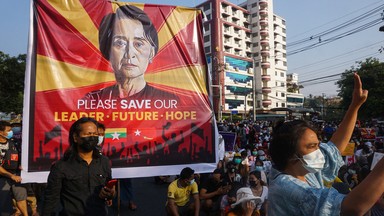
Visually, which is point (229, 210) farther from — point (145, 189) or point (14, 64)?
point (14, 64)

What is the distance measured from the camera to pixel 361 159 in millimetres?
7367

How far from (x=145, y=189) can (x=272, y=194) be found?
22.4 ft

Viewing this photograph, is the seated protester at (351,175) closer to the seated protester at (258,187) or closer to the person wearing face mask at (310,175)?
the seated protester at (258,187)

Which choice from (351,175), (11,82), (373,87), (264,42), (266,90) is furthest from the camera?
(264,42)

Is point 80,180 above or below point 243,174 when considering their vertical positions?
above

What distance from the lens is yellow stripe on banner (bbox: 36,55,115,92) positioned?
3365mm

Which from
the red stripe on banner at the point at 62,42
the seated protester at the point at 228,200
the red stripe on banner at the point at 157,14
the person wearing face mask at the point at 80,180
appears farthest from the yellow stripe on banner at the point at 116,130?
the seated protester at the point at 228,200

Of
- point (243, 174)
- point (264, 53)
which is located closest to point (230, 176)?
point (243, 174)

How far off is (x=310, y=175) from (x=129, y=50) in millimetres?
2699

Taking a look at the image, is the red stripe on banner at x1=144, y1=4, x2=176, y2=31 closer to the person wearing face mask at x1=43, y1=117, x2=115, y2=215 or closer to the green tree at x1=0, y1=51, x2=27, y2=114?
the person wearing face mask at x1=43, y1=117, x2=115, y2=215

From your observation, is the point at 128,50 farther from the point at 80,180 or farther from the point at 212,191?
the point at 212,191

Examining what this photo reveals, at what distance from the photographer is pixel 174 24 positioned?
3.77 m

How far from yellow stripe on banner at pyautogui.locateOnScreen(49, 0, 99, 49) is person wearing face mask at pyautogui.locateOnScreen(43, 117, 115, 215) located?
4.68 ft

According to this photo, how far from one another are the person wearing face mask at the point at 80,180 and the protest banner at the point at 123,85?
110 centimetres
